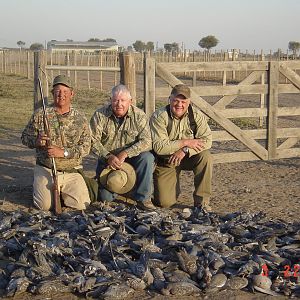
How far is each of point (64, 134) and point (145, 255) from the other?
8.76 feet

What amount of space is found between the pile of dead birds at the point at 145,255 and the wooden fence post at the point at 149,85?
285 cm

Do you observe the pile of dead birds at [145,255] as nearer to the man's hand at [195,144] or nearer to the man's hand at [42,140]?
the man's hand at [42,140]

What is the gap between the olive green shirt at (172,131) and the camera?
794cm

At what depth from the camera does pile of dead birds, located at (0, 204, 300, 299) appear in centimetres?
514

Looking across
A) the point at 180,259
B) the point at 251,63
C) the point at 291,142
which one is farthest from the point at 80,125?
the point at 291,142

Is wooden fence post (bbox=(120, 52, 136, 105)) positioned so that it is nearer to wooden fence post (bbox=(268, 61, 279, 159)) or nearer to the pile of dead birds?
wooden fence post (bbox=(268, 61, 279, 159))

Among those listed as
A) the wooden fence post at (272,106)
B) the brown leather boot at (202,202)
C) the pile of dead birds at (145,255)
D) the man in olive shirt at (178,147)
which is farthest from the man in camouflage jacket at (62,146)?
the wooden fence post at (272,106)

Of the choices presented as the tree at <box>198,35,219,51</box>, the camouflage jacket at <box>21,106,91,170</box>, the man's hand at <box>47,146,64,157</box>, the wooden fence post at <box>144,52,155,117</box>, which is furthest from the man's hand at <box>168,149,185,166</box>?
the tree at <box>198,35,219,51</box>

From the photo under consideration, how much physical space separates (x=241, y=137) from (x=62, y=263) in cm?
529

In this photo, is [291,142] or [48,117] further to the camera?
[291,142]

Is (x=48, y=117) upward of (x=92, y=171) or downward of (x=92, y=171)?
upward

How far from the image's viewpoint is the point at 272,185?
377 inches

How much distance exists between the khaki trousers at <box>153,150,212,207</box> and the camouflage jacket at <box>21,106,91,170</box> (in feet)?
3.54

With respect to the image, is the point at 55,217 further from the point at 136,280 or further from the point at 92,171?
the point at 92,171
